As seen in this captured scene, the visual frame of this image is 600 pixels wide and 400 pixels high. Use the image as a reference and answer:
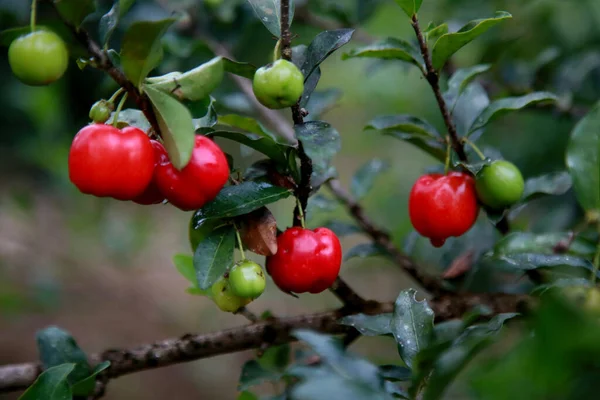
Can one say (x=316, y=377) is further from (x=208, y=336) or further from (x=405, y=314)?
(x=208, y=336)

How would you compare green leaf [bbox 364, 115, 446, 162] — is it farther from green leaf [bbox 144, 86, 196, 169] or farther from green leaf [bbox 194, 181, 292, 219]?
green leaf [bbox 144, 86, 196, 169]

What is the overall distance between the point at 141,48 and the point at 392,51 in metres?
0.43

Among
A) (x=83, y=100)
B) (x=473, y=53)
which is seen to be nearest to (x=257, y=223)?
(x=473, y=53)

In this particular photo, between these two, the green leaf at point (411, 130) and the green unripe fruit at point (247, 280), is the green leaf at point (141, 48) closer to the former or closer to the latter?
the green unripe fruit at point (247, 280)

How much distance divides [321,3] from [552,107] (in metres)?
0.69

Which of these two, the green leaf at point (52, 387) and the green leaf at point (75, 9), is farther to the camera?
the green leaf at point (52, 387)

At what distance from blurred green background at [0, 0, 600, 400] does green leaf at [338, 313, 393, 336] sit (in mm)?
620

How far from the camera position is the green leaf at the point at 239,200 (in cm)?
88

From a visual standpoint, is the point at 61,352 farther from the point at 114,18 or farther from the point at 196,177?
the point at 114,18

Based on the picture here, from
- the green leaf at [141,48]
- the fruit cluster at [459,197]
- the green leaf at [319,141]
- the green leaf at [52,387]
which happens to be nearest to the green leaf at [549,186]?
the fruit cluster at [459,197]

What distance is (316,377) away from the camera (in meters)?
0.65

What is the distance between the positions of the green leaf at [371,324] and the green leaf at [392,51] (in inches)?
16.2

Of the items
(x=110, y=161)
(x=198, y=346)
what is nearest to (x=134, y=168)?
(x=110, y=161)

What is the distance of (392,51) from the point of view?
102 cm
